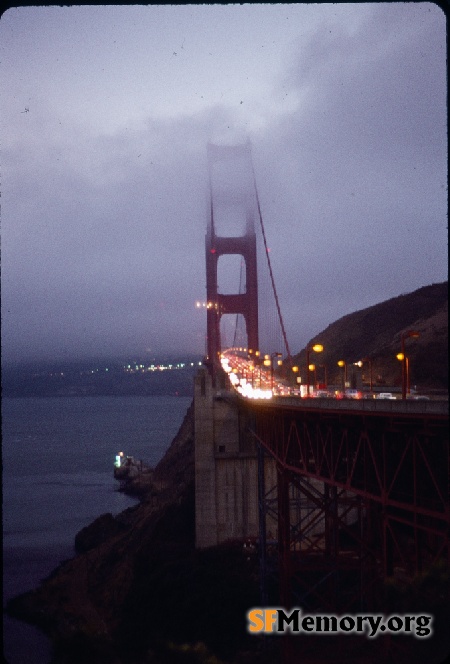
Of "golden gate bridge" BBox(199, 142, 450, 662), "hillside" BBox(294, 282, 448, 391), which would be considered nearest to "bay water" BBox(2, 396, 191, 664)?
"golden gate bridge" BBox(199, 142, 450, 662)

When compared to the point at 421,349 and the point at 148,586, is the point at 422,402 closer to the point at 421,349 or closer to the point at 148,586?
the point at 148,586

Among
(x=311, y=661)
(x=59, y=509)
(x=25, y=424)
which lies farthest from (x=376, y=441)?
(x=25, y=424)

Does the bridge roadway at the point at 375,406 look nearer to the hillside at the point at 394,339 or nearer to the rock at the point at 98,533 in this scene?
the hillside at the point at 394,339

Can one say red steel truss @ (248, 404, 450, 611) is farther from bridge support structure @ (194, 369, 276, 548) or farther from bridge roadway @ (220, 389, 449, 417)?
bridge support structure @ (194, 369, 276, 548)

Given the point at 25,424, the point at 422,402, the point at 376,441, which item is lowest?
the point at 25,424

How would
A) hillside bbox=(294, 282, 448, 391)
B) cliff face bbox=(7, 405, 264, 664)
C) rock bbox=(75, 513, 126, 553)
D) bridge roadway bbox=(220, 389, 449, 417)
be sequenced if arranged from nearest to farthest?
bridge roadway bbox=(220, 389, 449, 417) < cliff face bbox=(7, 405, 264, 664) < hillside bbox=(294, 282, 448, 391) < rock bbox=(75, 513, 126, 553)

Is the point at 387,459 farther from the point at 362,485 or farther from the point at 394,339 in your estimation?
the point at 394,339
